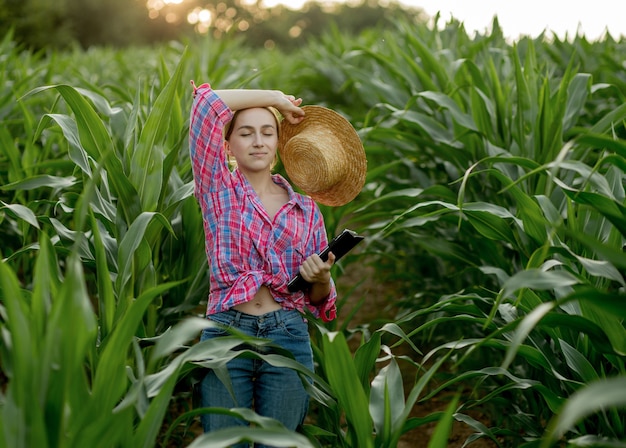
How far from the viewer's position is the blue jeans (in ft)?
5.40

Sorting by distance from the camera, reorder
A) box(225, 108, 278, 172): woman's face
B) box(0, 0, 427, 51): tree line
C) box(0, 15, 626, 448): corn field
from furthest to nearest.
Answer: box(0, 0, 427, 51): tree line, box(225, 108, 278, 172): woman's face, box(0, 15, 626, 448): corn field

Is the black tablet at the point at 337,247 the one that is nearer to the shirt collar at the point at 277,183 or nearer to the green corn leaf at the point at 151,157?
the shirt collar at the point at 277,183

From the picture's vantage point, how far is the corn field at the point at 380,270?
3.62 feet

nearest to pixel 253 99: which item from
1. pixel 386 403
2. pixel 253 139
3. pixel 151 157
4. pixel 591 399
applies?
pixel 253 139

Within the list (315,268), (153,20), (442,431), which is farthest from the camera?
(153,20)

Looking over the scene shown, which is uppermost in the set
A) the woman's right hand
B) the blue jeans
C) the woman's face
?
the woman's right hand

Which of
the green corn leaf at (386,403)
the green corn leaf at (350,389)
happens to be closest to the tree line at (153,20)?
the green corn leaf at (386,403)

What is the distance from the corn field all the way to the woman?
0.26ft

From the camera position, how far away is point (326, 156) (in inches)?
70.1

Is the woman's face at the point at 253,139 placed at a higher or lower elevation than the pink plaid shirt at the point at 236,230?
higher

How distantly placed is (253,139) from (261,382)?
21.1 inches

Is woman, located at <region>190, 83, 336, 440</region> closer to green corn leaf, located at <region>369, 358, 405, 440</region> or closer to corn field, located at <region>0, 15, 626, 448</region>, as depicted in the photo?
corn field, located at <region>0, 15, 626, 448</region>

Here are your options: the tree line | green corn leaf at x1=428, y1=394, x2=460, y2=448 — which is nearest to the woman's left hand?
green corn leaf at x1=428, y1=394, x2=460, y2=448

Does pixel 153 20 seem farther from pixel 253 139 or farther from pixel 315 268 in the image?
pixel 315 268
